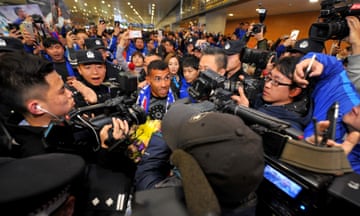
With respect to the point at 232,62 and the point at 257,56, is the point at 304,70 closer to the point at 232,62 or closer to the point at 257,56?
the point at 257,56

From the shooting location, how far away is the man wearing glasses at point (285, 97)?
52.2 inches

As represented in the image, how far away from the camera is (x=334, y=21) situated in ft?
4.62

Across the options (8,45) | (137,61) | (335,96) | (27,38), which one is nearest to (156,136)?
(335,96)

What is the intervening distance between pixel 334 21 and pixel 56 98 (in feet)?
6.19

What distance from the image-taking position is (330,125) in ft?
2.31

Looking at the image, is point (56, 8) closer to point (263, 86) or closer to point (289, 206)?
point (263, 86)

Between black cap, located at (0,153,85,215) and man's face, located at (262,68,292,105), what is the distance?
1397mm

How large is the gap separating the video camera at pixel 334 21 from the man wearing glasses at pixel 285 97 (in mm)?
270

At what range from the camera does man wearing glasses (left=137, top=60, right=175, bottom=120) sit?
1941 mm

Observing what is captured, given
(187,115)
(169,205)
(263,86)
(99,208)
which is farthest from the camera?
(263,86)

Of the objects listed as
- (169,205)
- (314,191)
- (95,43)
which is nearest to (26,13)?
(95,43)

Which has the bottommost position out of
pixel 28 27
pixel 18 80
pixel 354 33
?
pixel 18 80

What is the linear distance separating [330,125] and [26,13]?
17.5 ft

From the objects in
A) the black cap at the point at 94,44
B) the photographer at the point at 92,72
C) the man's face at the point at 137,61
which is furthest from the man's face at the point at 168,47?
the photographer at the point at 92,72
